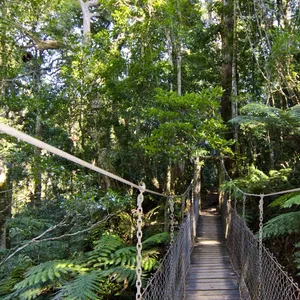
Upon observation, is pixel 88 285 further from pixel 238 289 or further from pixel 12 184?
pixel 12 184

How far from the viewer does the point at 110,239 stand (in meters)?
3.38

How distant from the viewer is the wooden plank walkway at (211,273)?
268 cm

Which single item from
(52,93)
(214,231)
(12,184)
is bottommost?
(214,231)

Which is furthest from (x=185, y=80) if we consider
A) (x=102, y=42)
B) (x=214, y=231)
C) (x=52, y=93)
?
(x=214, y=231)

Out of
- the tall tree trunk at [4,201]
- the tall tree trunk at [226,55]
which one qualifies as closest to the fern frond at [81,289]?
the tall tree trunk at [4,201]

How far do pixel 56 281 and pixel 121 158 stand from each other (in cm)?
282

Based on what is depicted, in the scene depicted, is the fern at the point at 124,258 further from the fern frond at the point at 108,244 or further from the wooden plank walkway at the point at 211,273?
the wooden plank walkway at the point at 211,273

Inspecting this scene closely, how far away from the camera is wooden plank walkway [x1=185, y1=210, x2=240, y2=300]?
8.78ft

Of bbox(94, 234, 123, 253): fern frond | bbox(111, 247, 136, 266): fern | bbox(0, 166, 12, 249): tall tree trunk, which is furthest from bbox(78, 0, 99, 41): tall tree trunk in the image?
bbox(111, 247, 136, 266): fern

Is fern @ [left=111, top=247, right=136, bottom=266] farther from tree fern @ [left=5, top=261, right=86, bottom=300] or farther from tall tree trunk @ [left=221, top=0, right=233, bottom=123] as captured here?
tall tree trunk @ [left=221, top=0, right=233, bottom=123]

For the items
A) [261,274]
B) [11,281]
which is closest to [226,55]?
[261,274]

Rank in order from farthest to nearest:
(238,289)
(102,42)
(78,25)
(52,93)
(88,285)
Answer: (78,25) < (52,93) < (102,42) < (238,289) < (88,285)

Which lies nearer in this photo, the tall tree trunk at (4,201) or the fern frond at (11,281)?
the fern frond at (11,281)

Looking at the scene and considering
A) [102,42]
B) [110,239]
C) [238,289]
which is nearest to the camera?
[238,289]
